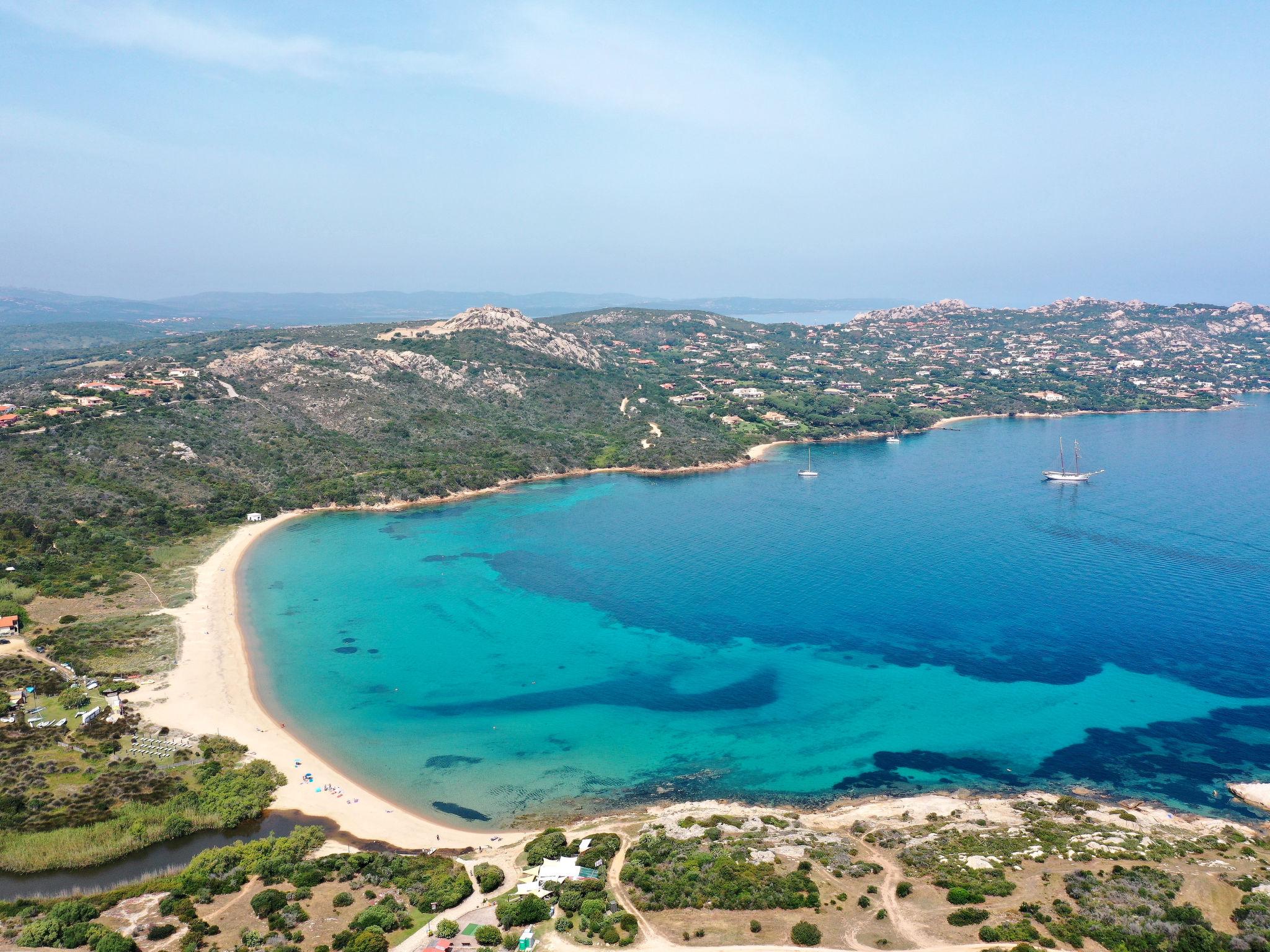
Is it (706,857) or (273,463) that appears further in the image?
(273,463)

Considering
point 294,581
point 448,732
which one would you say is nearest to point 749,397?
point 294,581

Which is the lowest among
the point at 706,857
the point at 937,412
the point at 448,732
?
the point at 448,732

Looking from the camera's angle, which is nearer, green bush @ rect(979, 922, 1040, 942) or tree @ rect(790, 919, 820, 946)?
green bush @ rect(979, 922, 1040, 942)

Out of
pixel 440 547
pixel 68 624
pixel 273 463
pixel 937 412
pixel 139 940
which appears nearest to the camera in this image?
pixel 139 940

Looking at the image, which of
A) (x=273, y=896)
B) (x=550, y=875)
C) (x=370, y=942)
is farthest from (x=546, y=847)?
(x=273, y=896)

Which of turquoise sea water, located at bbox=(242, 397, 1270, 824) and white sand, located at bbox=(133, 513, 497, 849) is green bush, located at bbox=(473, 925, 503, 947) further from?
turquoise sea water, located at bbox=(242, 397, 1270, 824)

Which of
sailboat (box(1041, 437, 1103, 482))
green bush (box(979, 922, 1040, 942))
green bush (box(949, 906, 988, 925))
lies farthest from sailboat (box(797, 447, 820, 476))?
green bush (box(979, 922, 1040, 942))

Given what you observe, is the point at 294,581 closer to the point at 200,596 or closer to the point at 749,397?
the point at 200,596

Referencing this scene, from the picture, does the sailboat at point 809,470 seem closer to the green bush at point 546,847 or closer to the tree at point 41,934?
the green bush at point 546,847
